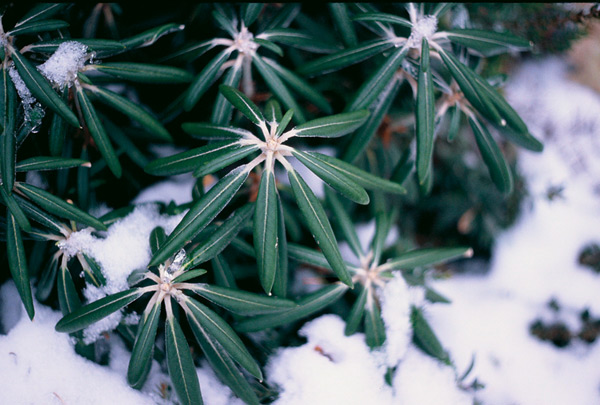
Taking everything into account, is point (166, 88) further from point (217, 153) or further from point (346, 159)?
point (346, 159)

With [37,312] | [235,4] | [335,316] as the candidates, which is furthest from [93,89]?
[335,316]

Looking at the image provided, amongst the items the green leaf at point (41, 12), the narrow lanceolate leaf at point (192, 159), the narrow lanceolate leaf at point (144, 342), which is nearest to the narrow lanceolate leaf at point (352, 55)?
the narrow lanceolate leaf at point (192, 159)

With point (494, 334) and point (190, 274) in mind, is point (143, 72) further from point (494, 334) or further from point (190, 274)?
point (494, 334)

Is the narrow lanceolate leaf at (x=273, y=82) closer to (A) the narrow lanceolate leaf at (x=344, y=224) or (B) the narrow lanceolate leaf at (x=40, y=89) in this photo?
(A) the narrow lanceolate leaf at (x=344, y=224)

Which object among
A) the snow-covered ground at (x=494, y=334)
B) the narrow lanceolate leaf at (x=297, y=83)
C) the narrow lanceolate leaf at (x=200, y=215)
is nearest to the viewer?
the narrow lanceolate leaf at (x=200, y=215)

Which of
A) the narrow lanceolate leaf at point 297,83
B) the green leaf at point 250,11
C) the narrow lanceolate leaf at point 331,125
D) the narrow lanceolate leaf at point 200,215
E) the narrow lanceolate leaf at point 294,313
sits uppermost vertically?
the green leaf at point 250,11

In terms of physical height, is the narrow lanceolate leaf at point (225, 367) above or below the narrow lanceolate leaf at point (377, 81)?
below

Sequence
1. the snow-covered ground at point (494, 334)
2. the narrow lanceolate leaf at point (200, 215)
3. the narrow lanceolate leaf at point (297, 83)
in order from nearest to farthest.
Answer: the narrow lanceolate leaf at point (200, 215) < the snow-covered ground at point (494, 334) < the narrow lanceolate leaf at point (297, 83)

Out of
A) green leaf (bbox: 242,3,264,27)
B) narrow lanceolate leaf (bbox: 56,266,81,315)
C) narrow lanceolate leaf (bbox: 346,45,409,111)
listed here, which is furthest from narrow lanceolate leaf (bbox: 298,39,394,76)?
narrow lanceolate leaf (bbox: 56,266,81,315)
